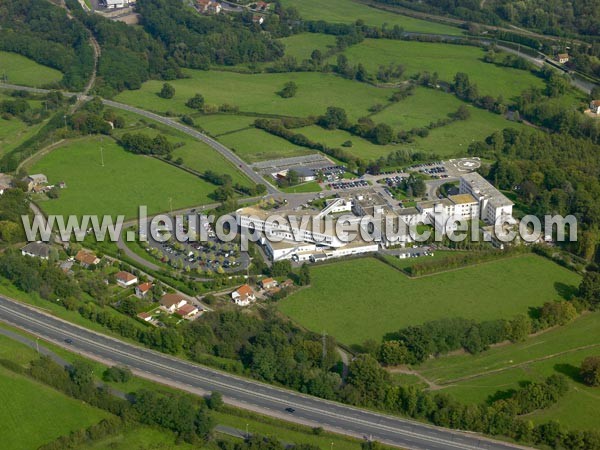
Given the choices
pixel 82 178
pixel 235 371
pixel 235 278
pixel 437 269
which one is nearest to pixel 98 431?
pixel 235 371

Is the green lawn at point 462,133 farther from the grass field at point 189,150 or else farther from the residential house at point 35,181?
the residential house at point 35,181

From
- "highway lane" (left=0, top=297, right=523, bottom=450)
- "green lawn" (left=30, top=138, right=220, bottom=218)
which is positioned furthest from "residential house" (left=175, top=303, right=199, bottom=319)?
"green lawn" (left=30, top=138, right=220, bottom=218)

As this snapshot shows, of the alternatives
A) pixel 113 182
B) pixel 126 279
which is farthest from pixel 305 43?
pixel 126 279

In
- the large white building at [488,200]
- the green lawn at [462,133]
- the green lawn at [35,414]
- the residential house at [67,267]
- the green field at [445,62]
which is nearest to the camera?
the green lawn at [35,414]

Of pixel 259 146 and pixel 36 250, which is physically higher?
pixel 259 146

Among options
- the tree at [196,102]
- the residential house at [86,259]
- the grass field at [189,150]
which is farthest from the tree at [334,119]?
the residential house at [86,259]

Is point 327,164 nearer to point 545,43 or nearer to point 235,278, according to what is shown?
point 235,278

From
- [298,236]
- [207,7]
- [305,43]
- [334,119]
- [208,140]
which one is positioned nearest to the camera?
[298,236]

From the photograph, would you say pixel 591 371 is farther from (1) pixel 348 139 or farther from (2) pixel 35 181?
(2) pixel 35 181
